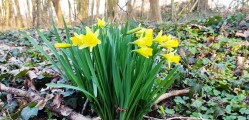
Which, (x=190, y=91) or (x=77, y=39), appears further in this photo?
(x=190, y=91)

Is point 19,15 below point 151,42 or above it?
above

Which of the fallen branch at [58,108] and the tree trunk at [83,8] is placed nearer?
the fallen branch at [58,108]

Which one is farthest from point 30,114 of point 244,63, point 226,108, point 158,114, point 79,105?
point 244,63

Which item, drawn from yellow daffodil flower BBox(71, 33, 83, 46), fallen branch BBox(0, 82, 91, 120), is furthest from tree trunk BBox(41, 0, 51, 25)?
yellow daffodil flower BBox(71, 33, 83, 46)

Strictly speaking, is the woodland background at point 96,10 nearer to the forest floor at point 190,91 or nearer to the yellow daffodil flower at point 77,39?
the forest floor at point 190,91

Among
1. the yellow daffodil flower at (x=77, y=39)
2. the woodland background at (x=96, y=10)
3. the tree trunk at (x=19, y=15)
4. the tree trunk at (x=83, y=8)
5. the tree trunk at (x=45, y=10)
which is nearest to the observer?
the yellow daffodil flower at (x=77, y=39)

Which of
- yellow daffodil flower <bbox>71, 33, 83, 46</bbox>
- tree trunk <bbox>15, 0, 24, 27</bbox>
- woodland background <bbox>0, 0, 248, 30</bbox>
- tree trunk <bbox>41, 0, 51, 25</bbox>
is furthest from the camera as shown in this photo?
tree trunk <bbox>15, 0, 24, 27</bbox>

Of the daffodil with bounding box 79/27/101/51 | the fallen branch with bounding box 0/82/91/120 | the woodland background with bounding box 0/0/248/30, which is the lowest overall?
the fallen branch with bounding box 0/82/91/120

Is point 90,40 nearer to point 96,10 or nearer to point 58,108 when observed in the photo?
Answer: point 58,108

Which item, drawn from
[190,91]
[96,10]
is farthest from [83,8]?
Result: [190,91]

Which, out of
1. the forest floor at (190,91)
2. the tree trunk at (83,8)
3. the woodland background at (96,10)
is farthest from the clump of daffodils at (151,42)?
the tree trunk at (83,8)

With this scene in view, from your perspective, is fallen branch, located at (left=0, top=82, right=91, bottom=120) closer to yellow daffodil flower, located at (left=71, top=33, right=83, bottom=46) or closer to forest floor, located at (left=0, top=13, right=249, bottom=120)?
forest floor, located at (left=0, top=13, right=249, bottom=120)

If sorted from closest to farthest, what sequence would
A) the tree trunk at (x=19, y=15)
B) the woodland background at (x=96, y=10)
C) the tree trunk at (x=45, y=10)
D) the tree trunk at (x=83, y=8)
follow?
the woodland background at (x=96, y=10) < the tree trunk at (x=45, y=10) < the tree trunk at (x=83, y=8) < the tree trunk at (x=19, y=15)

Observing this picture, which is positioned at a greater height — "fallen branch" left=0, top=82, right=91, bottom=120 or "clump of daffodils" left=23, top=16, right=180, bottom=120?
"clump of daffodils" left=23, top=16, right=180, bottom=120
